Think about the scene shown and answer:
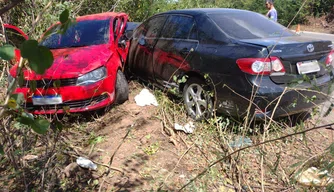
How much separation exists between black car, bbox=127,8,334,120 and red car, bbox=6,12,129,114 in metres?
0.72

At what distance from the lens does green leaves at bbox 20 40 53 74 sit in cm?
99

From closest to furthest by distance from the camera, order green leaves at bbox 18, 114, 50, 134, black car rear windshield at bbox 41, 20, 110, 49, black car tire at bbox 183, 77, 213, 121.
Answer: green leaves at bbox 18, 114, 50, 134, black car tire at bbox 183, 77, 213, 121, black car rear windshield at bbox 41, 20, 110, 49

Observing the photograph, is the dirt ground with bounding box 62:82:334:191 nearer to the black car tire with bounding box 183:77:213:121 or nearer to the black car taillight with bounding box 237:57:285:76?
the black car tire with bounding box 183:77:213:121

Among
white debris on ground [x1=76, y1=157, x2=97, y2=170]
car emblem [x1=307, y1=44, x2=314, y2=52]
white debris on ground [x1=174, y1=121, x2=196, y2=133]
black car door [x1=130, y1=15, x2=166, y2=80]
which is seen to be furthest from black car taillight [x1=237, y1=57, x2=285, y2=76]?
black car door [x1=130, y1=15, x2=166, y2=80]

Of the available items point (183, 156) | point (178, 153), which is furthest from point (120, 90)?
point (183, 156)

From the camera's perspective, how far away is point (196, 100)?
3.93 meters

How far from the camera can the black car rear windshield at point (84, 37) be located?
4.79m

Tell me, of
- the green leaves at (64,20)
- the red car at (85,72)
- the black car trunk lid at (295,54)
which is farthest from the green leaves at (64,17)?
the black car trunk lid at (295,54)

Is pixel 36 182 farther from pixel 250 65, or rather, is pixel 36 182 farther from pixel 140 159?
pixel 250 65

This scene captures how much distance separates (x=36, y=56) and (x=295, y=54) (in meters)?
2.93

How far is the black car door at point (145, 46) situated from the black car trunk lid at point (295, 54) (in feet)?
6.32

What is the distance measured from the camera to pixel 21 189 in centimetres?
280

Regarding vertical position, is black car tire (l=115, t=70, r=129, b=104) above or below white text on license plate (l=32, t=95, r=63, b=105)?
below

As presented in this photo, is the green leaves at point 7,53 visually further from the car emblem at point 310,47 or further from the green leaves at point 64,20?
the car emblem at point 310,47
